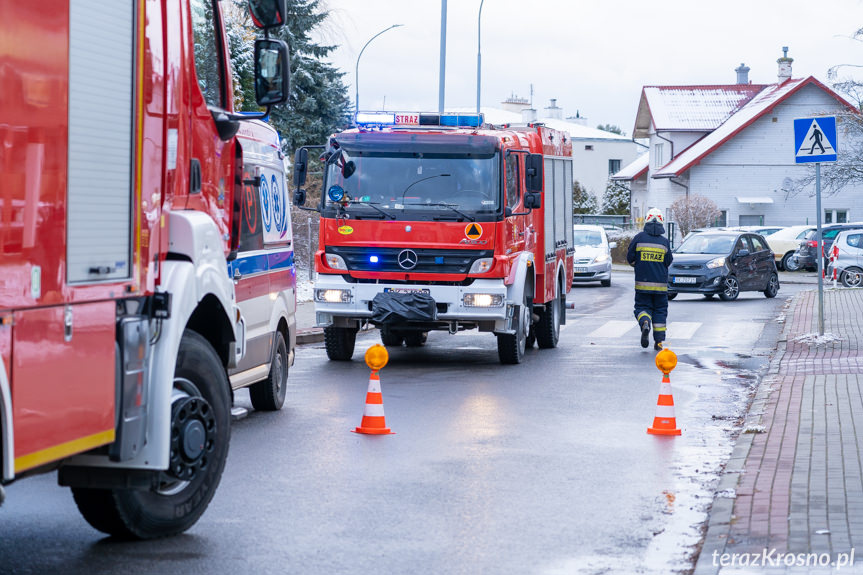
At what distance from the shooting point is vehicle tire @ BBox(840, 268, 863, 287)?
112 feet

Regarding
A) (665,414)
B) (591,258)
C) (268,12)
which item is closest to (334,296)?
(665,414)

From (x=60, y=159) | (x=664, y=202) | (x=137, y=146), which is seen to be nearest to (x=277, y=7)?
(x=137, y=146)

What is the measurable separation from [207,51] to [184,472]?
2303 mm

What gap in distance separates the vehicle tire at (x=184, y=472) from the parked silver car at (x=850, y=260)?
29.9 metres

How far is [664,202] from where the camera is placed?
63875 mm

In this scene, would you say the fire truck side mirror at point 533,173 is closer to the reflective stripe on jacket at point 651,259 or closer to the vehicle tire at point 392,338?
the reflective stripe on jacket at point 651,259

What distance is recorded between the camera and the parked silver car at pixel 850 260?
112ft

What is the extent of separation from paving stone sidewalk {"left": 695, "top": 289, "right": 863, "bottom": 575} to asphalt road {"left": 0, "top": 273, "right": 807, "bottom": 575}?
23 cm

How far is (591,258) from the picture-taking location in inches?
1382

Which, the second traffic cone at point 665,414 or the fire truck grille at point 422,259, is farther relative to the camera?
the fire truck grille at point 422,259

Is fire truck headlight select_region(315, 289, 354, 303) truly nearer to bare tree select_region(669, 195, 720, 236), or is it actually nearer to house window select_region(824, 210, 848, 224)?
bare tree select_region(669, 195, 720, 236)

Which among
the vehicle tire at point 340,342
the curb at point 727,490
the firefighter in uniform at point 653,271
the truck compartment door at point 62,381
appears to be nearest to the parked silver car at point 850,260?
the firefighter in uniform at point 653,271

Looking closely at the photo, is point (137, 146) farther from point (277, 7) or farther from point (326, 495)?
point (326, 495)

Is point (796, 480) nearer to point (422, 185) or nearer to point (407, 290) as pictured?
point (407, 290)
